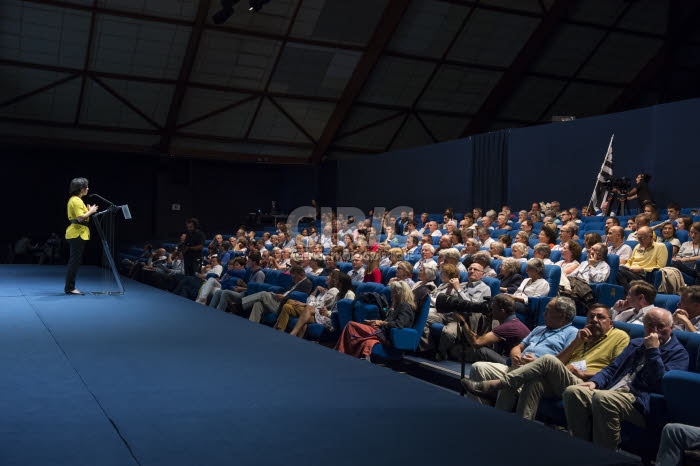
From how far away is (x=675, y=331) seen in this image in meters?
3.53

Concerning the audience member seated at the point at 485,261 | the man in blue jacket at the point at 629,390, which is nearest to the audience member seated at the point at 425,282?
the audience member seated at the point at 485,261

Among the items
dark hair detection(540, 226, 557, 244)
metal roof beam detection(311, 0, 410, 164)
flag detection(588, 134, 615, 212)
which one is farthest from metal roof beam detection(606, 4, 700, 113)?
dark hair detection(540, 226, 557, 244)

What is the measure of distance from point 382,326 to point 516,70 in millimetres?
10689

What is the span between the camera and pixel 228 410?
298cm

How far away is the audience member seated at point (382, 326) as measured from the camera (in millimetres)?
5172

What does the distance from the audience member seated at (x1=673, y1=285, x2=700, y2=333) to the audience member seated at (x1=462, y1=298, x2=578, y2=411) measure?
562 mm

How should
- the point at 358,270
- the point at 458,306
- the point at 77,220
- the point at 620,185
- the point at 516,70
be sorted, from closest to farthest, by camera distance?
the point at 458,306 → the point at 77,220 → the point at 358,270 → the point at 620,185 → the point at 516,70

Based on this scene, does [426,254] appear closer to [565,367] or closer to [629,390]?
[565,367]

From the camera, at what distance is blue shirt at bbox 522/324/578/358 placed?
3.90 m

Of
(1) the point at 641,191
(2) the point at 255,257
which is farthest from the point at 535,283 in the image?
(1) the point at 641,191

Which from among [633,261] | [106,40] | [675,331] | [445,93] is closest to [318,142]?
[445,93]

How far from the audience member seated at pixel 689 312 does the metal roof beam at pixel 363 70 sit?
9.88 m

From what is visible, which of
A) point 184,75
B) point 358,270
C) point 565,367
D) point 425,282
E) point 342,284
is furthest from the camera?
point 184,75

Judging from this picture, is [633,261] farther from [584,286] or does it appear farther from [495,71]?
[495,71]
